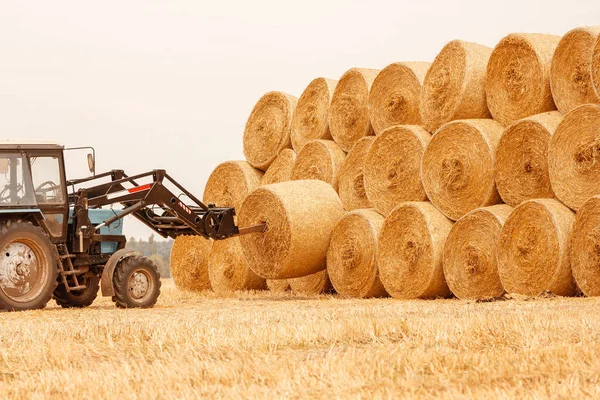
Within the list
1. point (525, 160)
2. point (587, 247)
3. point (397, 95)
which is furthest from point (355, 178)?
point (587, 247)

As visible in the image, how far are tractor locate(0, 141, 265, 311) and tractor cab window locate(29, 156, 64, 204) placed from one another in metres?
0.01

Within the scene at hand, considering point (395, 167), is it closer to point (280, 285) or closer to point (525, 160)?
point (525, 160)

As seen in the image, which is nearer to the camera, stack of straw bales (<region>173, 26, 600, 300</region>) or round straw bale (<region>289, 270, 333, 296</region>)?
stack of straw bales (<region>173, 26, 600, 300</region>)

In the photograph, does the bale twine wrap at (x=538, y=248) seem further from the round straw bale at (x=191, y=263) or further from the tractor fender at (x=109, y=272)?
the round straw bale at (x=191, y=263)

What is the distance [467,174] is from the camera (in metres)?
12.6

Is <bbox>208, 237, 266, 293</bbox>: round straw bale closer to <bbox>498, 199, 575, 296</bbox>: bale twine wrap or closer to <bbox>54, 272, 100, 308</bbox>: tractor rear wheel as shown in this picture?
<bbox>54, 272, 100, 308</bbox>: tractor rear wheel

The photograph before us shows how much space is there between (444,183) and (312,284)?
341 centimetres

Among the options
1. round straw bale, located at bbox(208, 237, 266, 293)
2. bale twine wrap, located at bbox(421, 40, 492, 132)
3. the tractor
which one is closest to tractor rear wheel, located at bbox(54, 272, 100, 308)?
the tractor

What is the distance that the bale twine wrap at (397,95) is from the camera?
14.2m

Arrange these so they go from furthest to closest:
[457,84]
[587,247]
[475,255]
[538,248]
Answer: [457,84] → [475,255] → [538,248] → [587,247]

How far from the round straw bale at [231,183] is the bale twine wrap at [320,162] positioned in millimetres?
1079

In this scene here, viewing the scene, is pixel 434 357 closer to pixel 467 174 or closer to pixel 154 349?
pixel 154 349

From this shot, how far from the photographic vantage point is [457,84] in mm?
13242

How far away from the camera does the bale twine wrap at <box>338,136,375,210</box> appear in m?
14.7
